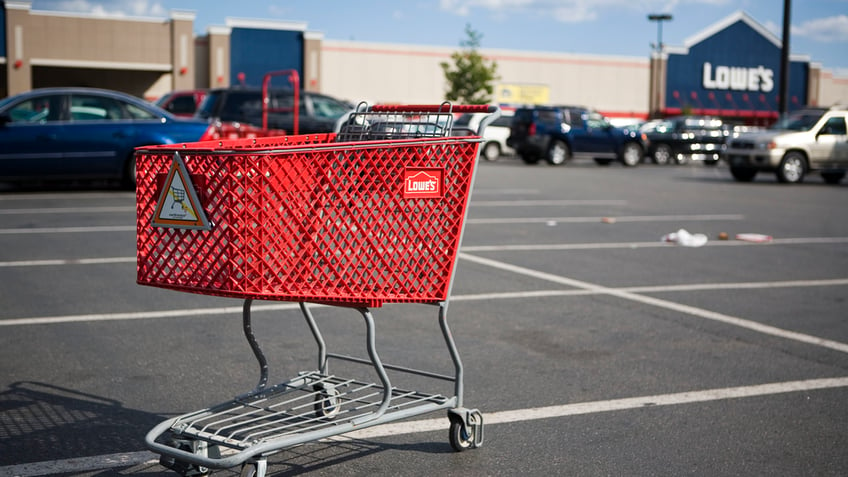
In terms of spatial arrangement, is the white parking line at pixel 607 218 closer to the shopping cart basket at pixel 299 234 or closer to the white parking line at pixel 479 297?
the white parking line at pixel 479 297

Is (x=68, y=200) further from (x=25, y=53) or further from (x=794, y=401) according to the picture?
(x=25, y=53)

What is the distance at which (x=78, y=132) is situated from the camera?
15.0m

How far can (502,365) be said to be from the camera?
212 inches

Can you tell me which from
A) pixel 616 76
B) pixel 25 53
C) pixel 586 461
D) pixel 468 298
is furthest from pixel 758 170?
pixel 616 76

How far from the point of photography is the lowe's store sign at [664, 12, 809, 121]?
57.4 m

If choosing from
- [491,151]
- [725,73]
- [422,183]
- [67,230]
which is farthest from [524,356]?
[725,73]

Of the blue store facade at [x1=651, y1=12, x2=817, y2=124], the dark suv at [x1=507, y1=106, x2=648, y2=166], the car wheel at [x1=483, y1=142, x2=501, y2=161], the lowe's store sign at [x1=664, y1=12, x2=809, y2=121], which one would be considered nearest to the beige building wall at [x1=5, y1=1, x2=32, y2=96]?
the car wheel at [x1=483, y1=142, x2=501, y2=161]

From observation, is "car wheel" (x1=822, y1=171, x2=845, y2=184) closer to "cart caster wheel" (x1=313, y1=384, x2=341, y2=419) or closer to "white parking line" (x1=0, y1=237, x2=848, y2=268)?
"white parking line" (x1=0, y1=237, x2=848, y2=268)

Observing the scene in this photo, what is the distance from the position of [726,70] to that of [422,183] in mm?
57390

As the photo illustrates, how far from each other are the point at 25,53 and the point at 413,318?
39272mm

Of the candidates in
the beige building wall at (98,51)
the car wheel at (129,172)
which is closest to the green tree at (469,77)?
the beige building wall at (98,51)

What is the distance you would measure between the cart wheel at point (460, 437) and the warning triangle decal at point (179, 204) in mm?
1291

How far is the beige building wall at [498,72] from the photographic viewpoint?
4975 cm

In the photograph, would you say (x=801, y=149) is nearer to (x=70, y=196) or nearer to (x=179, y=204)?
(x=70, y=196)
